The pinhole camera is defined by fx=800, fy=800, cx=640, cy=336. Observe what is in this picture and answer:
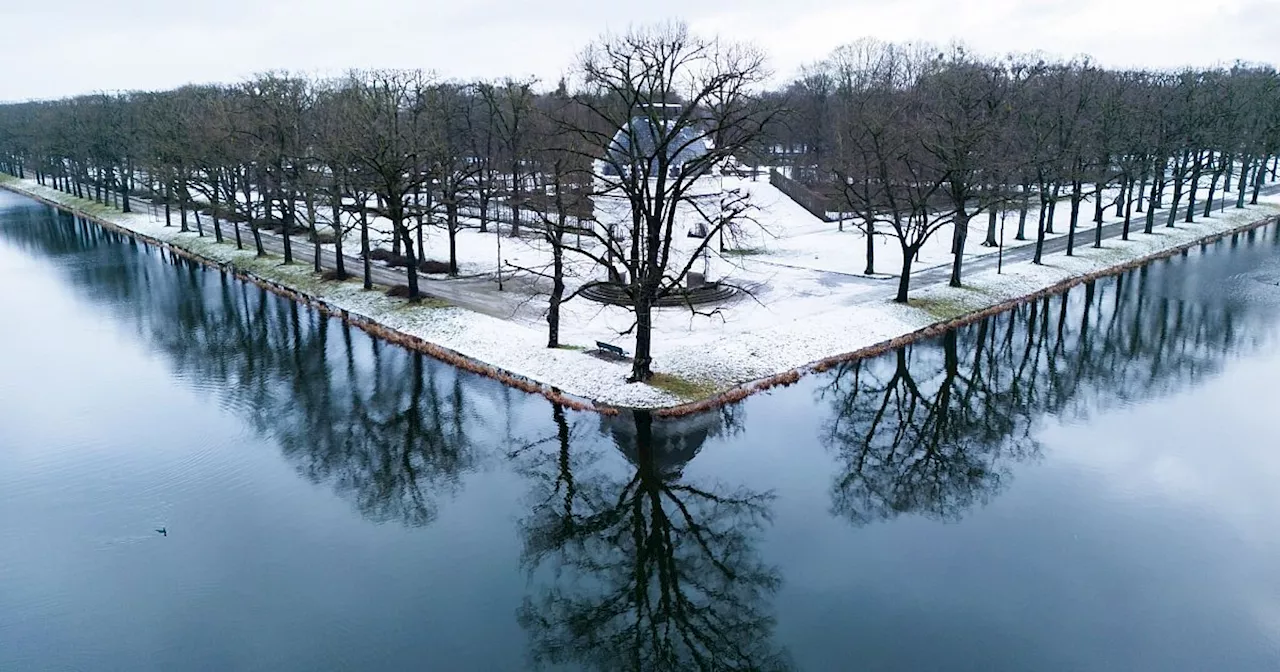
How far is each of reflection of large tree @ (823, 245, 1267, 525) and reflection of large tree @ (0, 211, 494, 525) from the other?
12.7 meters

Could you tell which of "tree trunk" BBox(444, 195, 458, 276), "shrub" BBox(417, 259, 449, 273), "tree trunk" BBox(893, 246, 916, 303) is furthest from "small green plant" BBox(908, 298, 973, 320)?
"shrub" BBox(417, 259, 449, 273)

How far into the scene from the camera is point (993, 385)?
31.6 meters

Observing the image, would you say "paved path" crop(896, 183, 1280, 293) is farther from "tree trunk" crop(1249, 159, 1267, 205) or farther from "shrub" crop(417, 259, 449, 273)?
"shrub" crop(417, 259, 449, 273)

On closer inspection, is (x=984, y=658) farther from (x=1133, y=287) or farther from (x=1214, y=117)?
(x=1214, y=117)

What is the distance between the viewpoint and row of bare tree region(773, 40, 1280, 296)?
142 feet

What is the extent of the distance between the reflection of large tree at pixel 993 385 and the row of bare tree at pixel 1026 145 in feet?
22.2

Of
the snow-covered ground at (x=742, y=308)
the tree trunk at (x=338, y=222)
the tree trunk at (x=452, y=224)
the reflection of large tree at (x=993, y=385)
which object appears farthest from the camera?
the tree trunk at (x=452, y=224)

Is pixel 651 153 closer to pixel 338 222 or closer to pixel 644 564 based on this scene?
pixel 338 222

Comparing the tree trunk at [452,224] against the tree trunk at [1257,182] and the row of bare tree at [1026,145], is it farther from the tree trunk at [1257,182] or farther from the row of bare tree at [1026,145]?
the tree trunk at [1257,182]

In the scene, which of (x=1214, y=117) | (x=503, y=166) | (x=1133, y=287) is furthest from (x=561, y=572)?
(x=1214, y=117)

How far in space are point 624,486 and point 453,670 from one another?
8.64m

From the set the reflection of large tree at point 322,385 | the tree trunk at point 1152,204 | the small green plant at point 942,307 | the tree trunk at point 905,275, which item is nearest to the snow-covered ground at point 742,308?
the small green plant at point 942,307

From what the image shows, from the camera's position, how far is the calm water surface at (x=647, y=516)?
16375 millimetres

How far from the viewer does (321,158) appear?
49.7 meters
